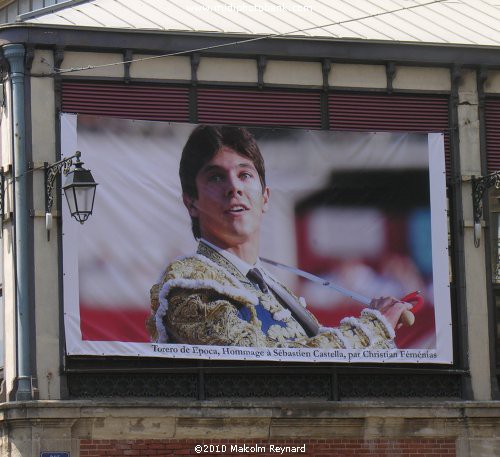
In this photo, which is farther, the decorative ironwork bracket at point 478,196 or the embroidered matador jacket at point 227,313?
the decorative ironwork bracket at point 478,196

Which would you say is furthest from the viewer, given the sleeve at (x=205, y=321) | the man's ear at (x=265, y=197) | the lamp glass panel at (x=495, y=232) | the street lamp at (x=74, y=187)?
the lamp glass panel at (x=495, y=232)

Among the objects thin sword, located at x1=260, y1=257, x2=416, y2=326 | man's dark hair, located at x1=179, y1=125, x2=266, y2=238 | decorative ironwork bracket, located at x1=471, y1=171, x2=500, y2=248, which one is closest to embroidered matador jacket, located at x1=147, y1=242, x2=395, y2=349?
thin sword, located at x1=260, y1=257, x2=416, y2=326

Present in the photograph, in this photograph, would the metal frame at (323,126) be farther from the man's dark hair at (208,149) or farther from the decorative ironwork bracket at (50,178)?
the decorative ironwork bracket at (50,178)

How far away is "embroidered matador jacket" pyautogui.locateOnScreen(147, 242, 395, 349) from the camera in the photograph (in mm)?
25734

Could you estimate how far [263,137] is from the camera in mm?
26609

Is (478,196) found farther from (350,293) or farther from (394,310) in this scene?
(350,293)

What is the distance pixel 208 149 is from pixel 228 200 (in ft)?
2.89

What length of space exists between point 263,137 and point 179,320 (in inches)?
130

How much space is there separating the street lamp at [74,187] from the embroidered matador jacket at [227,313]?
1.85m

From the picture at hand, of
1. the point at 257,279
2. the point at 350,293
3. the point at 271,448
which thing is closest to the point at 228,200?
the point at 257,279

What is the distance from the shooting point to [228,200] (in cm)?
2631

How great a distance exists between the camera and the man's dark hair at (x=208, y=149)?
26.2m

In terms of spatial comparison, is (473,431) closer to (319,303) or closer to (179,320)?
(319,303)

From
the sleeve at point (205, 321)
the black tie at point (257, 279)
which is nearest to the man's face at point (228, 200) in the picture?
the black tie at point (257, 279)
